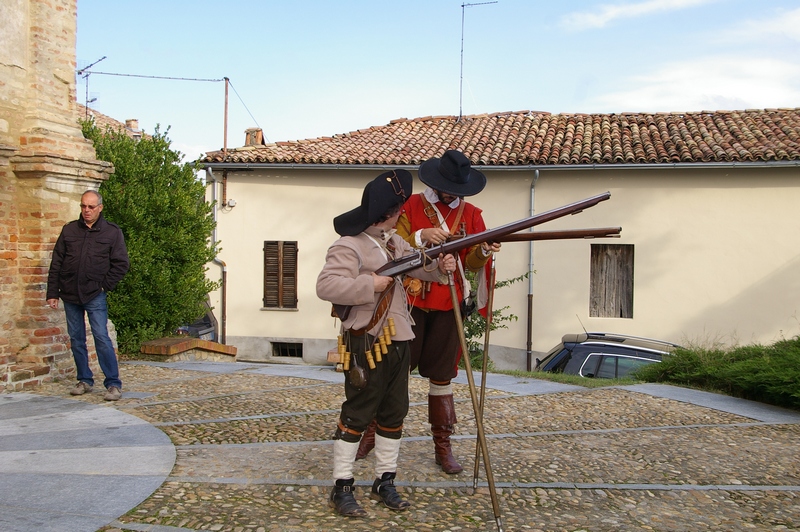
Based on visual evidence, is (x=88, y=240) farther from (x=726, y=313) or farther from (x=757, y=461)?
(x=726, y=313)

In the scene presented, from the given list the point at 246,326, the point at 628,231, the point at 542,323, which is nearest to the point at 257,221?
the point at 246,326

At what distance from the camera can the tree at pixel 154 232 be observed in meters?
9.53

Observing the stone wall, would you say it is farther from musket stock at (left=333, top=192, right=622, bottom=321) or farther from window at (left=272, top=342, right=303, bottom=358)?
window at (left=272, top=342, right=303, bottom=358)

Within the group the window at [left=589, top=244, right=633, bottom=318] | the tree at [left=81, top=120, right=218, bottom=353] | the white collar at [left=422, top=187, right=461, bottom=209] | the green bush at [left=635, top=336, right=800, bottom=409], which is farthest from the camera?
the window at [left=589, top=244, right=633, bottom=318]

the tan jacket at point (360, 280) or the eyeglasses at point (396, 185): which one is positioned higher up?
the eyeglasses at point (396, 185)

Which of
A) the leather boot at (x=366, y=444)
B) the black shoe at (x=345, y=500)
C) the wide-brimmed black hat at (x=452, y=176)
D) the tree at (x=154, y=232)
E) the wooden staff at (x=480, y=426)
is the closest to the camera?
the wooden staff at (x=480, y=426)

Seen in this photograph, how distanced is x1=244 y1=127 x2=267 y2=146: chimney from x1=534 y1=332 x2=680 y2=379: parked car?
44.1 feet

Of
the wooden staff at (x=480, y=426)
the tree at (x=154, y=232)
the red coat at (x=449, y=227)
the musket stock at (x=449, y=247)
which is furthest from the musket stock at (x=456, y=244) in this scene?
the tree at (x=154, y=232)

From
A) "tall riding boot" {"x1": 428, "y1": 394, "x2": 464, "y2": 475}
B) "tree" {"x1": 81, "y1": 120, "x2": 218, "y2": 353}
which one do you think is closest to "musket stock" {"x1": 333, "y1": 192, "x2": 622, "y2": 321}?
"tall riding boot" {"x1": 428, "y1": 394, "x2": 464, "y2": 475}

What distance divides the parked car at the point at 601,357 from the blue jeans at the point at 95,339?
6053 millimetres

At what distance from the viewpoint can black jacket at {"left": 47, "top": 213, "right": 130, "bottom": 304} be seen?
6.44 metres

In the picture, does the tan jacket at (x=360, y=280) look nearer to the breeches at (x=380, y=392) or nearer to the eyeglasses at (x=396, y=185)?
the breeches at (x=380, y=392)

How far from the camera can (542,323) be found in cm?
1697

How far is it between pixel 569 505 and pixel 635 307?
1326 centimetres
